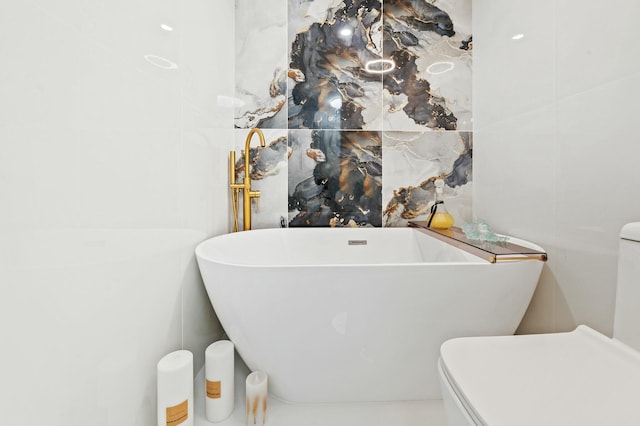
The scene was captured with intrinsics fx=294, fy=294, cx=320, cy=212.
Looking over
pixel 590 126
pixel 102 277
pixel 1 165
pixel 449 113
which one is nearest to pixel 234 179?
pixel 102 277

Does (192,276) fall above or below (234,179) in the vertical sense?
below

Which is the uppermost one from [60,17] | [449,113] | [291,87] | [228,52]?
[228,52]

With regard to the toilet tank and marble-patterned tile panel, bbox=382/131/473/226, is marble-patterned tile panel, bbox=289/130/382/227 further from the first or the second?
the toilet tank

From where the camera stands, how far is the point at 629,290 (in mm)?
730

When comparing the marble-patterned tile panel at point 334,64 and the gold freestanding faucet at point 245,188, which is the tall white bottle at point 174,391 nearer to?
the gold freestanding faucet at point 245,188

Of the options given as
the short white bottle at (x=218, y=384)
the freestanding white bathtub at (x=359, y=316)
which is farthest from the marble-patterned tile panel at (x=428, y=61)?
the short white bottle at (x=218, y=384)

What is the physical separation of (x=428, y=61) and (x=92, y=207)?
192 centimetres

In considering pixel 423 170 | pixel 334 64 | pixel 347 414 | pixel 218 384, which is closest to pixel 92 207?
pixel 218 384

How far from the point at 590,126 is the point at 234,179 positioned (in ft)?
5.29

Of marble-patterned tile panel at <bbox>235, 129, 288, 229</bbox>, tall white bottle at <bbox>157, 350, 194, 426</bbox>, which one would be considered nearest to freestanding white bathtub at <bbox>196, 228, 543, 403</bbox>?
tall white bottle at <bbox>157, 350, 194, 426</bbox>

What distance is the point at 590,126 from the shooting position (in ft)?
3.33

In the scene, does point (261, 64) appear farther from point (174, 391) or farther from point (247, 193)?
point (174, 391)

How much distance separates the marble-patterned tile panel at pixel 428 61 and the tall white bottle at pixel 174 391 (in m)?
1.64

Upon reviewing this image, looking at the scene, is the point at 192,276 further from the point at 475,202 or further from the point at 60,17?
the point at 475,202
